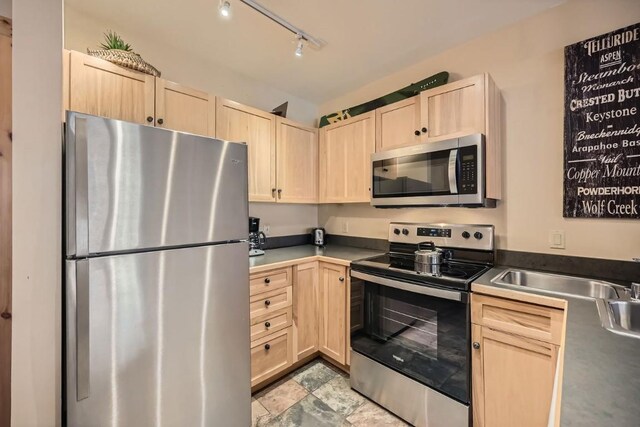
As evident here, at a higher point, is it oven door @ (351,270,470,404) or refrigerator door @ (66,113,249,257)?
refrigerator door @ (66,113,249,257)

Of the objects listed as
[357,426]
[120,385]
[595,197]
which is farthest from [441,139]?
[120,385]

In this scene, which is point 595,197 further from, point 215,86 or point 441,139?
point 215,86

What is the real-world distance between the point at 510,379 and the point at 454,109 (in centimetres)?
159

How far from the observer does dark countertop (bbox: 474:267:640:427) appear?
1.57ft

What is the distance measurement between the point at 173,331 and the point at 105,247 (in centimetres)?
47

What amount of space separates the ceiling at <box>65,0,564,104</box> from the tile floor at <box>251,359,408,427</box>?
254cm

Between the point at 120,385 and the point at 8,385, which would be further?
the point at 120,385

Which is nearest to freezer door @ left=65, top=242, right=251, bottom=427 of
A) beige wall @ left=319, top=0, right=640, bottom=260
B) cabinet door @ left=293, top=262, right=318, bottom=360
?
cabinet door @ left=293, top=262, right=318, bottom=360

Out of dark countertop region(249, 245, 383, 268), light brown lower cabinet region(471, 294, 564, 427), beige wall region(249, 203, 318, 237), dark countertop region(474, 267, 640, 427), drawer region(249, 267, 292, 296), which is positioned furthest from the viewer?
beige wall region(249, 203, 318, 237)

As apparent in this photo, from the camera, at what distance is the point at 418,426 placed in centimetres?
158

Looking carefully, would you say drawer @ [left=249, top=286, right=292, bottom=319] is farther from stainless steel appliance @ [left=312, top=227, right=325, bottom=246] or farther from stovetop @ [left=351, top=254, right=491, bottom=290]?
stainless steel appliance @ [left=312, top=227, right=325, bottom=246]

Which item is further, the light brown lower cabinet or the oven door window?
the oven door window

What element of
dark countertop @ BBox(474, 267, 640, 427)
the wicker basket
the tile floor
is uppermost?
the wicker basket

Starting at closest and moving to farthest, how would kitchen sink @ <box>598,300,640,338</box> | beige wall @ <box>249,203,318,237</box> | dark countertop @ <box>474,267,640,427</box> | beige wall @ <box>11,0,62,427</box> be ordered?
1. dark countertop @ <box>474,267,640,427</box>
2. beige wall @ <box>11,0,62,427</box>
3. kitchen sink @ <box>598,300,640,338</box>
4. beige wall @ <box>249,203,318,237</box>
